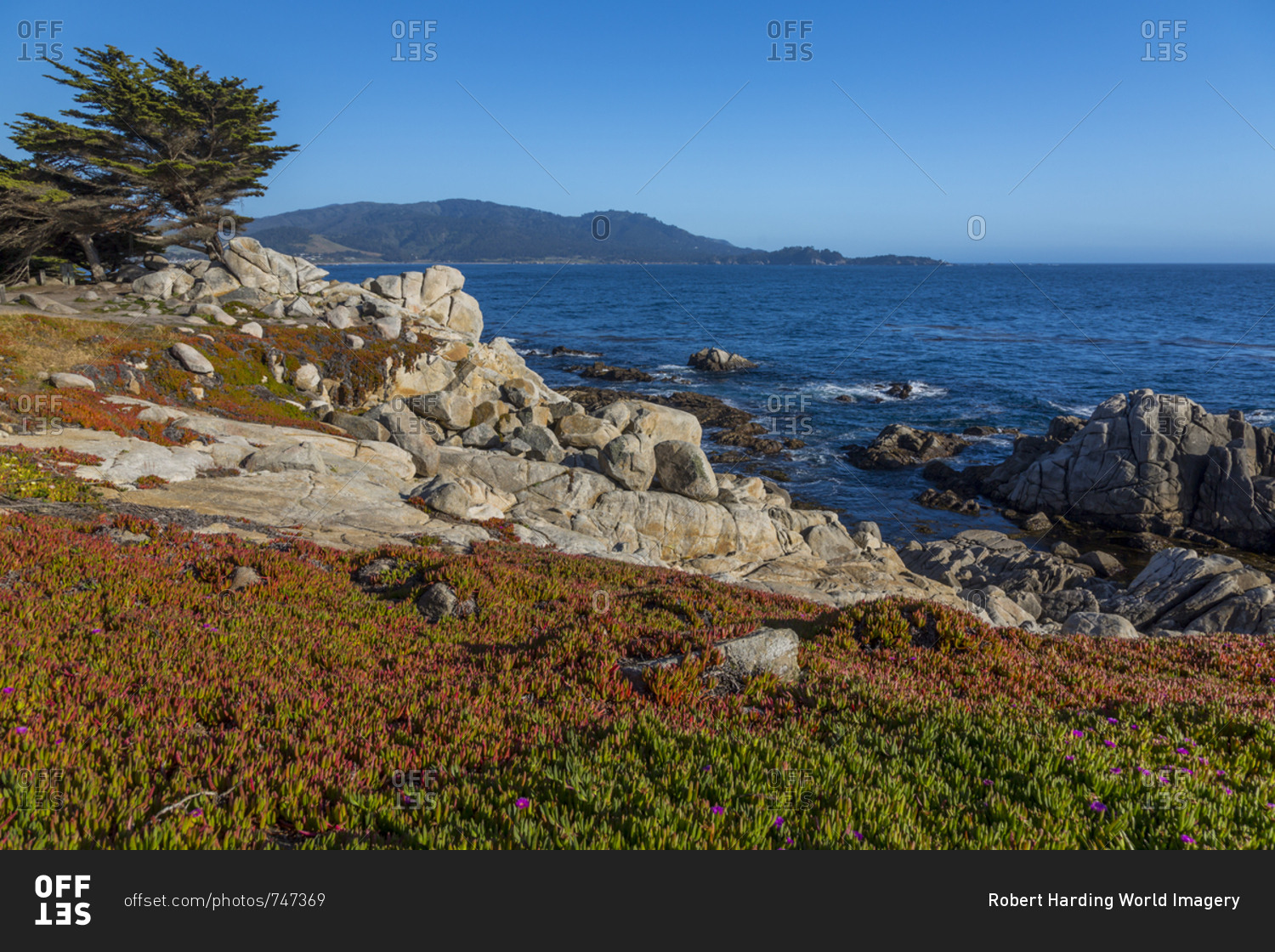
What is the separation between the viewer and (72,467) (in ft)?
61.9

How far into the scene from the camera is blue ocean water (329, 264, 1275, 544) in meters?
51.8

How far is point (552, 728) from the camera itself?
24.0ft

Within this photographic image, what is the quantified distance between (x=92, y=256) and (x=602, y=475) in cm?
4252

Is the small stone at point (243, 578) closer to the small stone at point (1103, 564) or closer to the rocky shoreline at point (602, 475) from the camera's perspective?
the rocky shoreline at point (602, 475)

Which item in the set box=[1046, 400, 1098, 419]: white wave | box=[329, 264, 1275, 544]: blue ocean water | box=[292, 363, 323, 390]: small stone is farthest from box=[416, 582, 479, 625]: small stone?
box=[1046, 400, 1098, 419]: white wave

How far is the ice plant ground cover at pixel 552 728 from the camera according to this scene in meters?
5.38

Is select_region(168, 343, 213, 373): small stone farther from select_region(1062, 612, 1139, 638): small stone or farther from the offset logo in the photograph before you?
select_region(1062, 612, 1139, 638): small stone

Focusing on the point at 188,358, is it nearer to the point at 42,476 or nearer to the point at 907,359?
the point at 42,476

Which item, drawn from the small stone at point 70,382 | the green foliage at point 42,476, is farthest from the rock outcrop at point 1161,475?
the small stone at point 70,382

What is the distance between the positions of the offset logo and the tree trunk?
189ft

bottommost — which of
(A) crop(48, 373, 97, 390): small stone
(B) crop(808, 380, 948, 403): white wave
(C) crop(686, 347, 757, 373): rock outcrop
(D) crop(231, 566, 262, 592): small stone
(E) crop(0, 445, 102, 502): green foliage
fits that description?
(D) crop(231, 566, 262, 592): small stone

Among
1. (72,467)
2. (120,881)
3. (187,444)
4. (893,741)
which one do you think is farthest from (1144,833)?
(187,444)

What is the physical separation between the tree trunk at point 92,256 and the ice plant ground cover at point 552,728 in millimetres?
47236

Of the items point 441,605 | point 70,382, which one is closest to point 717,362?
point 70,382
